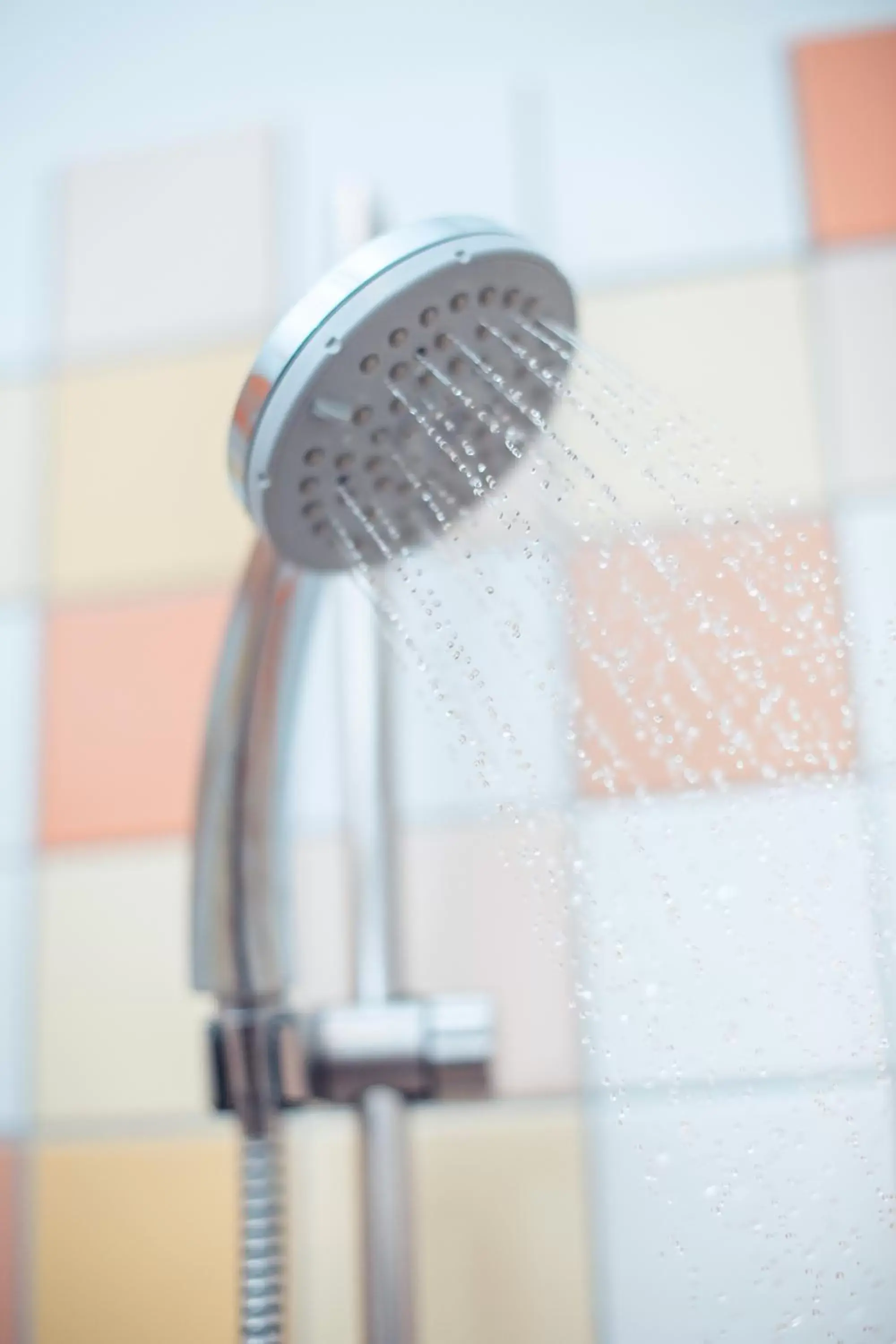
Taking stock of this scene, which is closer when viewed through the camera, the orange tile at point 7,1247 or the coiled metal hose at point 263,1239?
the coiled metal hose at point 263,1239

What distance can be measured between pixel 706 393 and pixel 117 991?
45 cm

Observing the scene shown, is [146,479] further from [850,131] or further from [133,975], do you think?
[850,131]

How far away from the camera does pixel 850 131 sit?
69 centimetres

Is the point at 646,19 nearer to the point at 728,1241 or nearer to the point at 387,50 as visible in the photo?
A: the point at 387,50

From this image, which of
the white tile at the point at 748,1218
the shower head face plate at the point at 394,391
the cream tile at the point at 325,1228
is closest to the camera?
the shower head face plate at the point at 394,391

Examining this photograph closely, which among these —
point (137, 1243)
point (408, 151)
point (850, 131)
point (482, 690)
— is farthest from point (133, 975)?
point (850, 131)

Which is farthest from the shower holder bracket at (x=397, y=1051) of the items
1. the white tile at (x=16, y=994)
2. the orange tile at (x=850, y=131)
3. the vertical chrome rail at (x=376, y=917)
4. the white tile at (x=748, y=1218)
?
the orange tile at (x=850, y=131)

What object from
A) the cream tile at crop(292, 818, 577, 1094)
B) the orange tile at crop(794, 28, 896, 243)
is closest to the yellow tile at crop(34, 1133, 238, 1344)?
the cream tile at crop(292, 818, 577, 1094)

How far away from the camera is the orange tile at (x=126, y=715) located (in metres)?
0.68

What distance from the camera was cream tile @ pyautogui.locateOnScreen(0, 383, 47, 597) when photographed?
2.36 feet

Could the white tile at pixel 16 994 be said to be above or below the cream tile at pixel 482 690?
below

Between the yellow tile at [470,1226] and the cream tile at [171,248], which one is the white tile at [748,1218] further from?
the cream tile at [171,248]

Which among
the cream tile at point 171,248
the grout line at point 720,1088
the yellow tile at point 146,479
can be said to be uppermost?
the cream tile at point 171,248

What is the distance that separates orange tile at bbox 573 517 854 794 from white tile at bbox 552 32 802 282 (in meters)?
0.18
